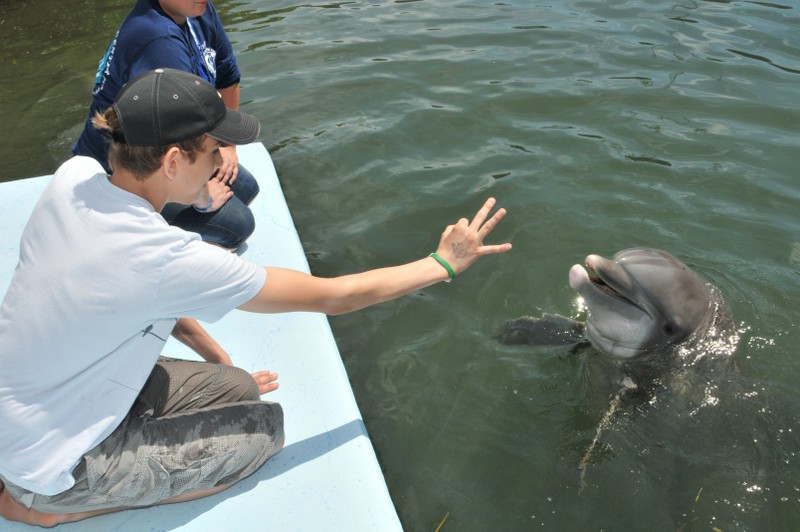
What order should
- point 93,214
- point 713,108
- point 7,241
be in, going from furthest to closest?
point 713,108, point 7,241, point 93,214

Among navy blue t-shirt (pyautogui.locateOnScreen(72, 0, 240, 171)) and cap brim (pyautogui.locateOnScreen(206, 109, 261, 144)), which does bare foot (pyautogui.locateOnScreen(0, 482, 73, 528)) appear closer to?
cap brim (pyautogui.locateOnScreen(206, 109, 261, 144))

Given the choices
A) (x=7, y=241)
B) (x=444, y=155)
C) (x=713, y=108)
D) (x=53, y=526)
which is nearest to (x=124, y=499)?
(x=53, y=526)

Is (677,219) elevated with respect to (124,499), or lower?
lower

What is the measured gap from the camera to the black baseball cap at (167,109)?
238 cm

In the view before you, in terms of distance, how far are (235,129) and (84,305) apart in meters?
0.92

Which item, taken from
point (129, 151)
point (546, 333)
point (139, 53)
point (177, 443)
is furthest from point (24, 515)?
point (546, 333)

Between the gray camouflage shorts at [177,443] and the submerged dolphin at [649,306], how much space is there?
6.53 ft

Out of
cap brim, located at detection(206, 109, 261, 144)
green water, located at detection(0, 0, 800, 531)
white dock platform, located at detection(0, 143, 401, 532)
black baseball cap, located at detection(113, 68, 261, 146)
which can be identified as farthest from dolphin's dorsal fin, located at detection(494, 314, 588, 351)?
black baseball cap, located at detection(113, 68, 261, 146)

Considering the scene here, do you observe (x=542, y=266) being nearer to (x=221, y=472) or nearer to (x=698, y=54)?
(x=221, y=472)

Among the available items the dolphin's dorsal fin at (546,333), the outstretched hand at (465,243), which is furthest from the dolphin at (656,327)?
the outstretched hand at (465,243)

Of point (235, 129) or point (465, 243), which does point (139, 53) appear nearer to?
point (235, 129)

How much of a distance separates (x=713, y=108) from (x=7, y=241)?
20.0 ft

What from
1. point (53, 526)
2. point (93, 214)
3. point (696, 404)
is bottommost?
point (696, 404)

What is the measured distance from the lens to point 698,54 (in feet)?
25.1
